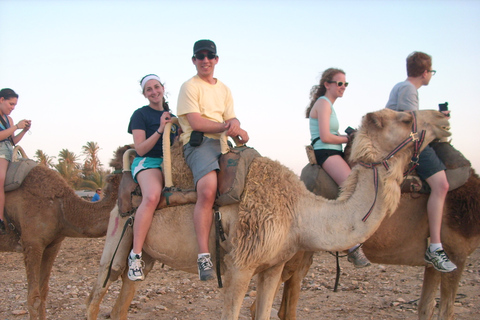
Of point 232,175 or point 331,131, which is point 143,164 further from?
point 331,131

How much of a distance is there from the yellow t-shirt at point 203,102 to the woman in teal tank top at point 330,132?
1054mm

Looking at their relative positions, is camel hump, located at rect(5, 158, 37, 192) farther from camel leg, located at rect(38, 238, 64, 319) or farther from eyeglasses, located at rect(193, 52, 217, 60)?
eyeglasses, located at rect(193, 52, 217, 60)

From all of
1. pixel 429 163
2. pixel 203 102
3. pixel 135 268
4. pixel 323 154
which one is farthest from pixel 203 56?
pixel 429 163

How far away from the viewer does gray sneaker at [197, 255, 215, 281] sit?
13.6 feet

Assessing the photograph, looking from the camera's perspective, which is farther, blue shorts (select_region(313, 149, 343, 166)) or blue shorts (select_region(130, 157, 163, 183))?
blue shorts (select_region(313, 149, 343, 166))

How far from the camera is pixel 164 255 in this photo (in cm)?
468

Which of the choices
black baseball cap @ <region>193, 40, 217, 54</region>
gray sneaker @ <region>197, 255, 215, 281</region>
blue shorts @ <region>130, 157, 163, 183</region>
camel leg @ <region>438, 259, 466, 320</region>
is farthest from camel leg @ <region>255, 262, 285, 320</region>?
black baseball cap @ <region>193, 40, 217, 54</region>

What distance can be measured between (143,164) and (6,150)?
3044mm

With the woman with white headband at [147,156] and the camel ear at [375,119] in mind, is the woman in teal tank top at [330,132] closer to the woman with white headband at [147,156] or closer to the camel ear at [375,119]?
the camel ear at [375,119]

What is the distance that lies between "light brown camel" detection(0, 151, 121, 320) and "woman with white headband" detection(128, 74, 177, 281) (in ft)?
5.61

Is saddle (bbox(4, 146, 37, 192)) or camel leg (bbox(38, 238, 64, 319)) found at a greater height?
saddle (bbox(4, 146, 37, 192))

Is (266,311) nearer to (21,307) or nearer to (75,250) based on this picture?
(21,307)

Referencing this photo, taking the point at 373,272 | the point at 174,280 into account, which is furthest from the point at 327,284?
the point at 174,280

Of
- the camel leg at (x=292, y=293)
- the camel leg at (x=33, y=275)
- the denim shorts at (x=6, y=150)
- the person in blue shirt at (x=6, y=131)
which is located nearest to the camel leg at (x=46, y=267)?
the camel leg at (x=33, y=275)
